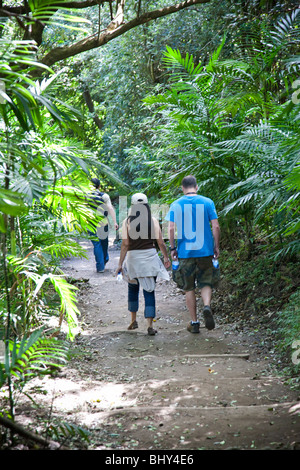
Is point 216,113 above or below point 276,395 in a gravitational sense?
above

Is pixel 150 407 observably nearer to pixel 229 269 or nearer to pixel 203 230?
pixel 203 230

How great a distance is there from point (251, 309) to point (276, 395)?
256 centimetres

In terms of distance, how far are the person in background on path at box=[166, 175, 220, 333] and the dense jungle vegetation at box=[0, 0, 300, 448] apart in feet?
1.01

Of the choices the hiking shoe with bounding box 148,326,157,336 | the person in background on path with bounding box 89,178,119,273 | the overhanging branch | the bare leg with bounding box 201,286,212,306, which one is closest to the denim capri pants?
the hiking shoe with bounding box 148,326,157,336

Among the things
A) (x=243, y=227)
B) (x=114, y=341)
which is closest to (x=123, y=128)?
(x=243, y=227)

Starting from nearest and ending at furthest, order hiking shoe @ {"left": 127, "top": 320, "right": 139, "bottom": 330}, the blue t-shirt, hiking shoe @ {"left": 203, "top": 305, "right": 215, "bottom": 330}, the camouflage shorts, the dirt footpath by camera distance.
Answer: the dirt footpath
hiking shoe @ {"left": 203, "top": 305, "right": 215, "bottom": 330}
the blue t-shirt
the camouflage shorts
hiking shoe @ {"left": 127, "top": 320, "right": 139, "bottom": 330}

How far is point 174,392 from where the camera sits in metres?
4.02

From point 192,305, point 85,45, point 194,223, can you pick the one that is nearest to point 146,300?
point 192,305

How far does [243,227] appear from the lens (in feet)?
25.9

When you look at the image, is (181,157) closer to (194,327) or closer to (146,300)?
(146,300)

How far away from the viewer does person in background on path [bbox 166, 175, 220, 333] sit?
597 centimetres

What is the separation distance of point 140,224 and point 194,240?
0.71m

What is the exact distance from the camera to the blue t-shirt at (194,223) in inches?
235

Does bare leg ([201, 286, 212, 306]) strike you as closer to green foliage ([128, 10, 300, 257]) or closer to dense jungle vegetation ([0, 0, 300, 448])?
dense jungle vegetation ([0, 0, 300, 448])
